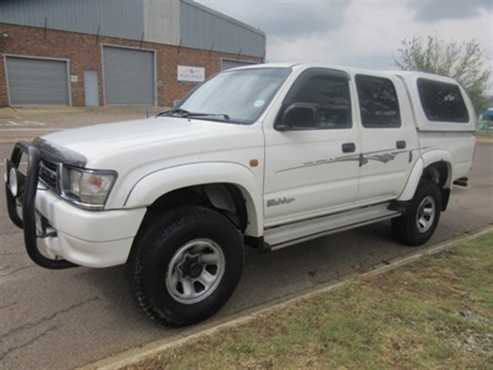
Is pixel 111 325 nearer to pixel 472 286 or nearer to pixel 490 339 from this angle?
pixel 490 339

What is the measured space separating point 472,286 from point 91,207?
336 centimetres

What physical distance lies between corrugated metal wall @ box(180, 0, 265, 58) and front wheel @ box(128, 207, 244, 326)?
95.5ft

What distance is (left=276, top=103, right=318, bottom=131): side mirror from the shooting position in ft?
10.7

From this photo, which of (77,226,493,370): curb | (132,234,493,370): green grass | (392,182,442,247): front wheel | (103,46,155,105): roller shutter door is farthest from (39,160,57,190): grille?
(103,46,155,105): roller shutter door

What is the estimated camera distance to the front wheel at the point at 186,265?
2.74m

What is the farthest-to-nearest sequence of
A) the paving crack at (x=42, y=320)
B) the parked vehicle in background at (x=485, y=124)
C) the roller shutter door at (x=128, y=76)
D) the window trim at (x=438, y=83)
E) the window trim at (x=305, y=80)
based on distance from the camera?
the parked vehicle in background at (x=485, y=124)
the roller shutter door at (x=128, y=76)
the window trim at (x=438, y=83)
the window trim at (x=305, y=80)
the paving crack at (x=42, y=320)

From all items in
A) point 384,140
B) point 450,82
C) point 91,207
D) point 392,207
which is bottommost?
point 392,207

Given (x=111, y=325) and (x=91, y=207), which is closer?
(x=91, y=207)

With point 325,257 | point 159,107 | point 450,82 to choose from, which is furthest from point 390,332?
point 159,107

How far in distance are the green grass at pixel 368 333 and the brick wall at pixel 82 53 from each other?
25.6 meters

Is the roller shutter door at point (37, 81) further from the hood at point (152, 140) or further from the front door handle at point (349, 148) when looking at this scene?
the front door handle at point (349, 148)

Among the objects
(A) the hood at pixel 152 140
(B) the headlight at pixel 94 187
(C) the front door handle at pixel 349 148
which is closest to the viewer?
(B) the headlight at pixel 94 187

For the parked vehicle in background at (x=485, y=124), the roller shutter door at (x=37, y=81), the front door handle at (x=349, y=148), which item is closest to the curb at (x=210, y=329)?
the front door handle at (x=349, y=148)

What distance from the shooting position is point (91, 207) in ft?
8.23
